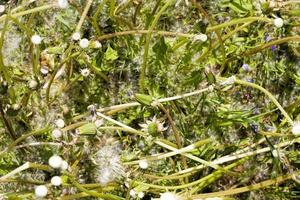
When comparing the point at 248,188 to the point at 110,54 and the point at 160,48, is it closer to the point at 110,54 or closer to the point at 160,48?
the point at 160,48

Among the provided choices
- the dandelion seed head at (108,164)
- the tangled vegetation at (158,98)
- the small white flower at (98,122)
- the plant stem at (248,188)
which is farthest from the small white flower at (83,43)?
the plant stem at (248,188)

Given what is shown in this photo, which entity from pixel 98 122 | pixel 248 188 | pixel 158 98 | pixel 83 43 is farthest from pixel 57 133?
pixel 248 188

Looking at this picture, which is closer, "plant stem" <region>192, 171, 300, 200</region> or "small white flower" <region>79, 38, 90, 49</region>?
"small white flower" <region>79, 38, 90, 49</region>

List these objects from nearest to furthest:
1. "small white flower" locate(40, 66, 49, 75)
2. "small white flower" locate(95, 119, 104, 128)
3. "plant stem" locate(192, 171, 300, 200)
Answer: "small white flower" locate(95, 119, 104, 128) → "plant stem" locate(192, 171, 300, 200) → "small white flower" locate(40, 66, 49, 75)

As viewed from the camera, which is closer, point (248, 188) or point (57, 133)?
point (57, 133)

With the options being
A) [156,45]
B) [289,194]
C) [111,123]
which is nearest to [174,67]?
[156,45]

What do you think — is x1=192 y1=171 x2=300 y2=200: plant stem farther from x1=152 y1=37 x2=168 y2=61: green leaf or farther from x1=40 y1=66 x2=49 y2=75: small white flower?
x1=40 y1=66 x2=49 y2=75: small white flower

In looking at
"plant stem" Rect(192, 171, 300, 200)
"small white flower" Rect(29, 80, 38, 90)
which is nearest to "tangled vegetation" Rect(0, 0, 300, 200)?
"plant stem" Rect(192, 171, 300, 200)

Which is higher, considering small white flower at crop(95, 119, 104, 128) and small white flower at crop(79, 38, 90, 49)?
small white flower at crop(79, 38, 90, 49)
